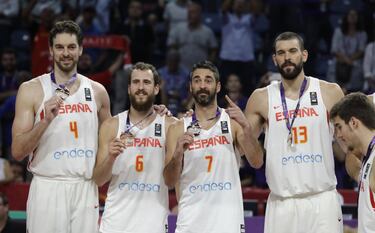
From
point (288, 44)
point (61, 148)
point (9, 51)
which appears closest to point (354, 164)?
point (288, 44)

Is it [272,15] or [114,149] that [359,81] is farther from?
[114,149]

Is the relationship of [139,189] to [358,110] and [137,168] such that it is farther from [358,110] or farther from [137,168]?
[358,110]

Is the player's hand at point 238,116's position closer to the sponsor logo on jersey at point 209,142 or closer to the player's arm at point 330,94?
the sponsor logo on jersey at point 209,142

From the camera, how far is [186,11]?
16.6 meters

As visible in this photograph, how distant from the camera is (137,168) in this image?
905 centimetres

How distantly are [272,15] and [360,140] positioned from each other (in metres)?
9.50

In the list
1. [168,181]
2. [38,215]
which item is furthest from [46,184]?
[168,181]

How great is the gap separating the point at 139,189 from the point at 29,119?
1225mm

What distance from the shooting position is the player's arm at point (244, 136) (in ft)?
28.1

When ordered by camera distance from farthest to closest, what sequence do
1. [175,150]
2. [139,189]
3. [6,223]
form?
[6,223], [139,189], [175,150]

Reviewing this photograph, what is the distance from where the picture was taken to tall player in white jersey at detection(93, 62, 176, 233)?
896 cm

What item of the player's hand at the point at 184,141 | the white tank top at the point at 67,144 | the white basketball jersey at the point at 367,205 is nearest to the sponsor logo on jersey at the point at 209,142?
the player's hand at the point at 184,141

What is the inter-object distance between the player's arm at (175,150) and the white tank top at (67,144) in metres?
0.71

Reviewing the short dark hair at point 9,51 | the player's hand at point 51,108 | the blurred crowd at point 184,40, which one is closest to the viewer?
the player's hand at point 51,108
